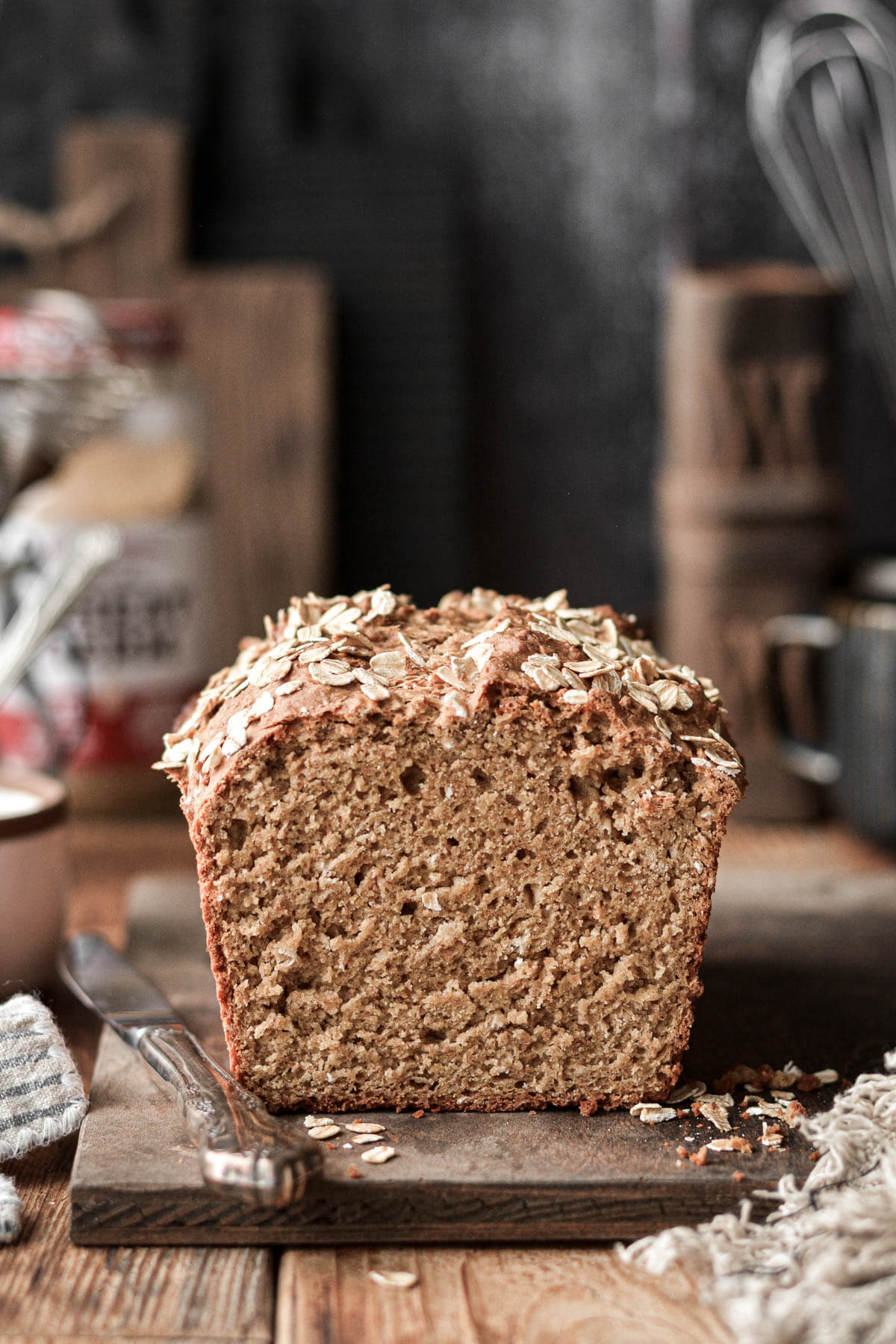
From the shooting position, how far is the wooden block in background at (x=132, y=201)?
198cm

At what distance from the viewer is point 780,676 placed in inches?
71.7

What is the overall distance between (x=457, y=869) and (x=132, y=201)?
1305mm

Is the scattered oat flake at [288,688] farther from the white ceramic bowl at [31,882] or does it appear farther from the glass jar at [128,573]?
the glass jar at [128,573]

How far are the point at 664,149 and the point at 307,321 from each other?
56 cm

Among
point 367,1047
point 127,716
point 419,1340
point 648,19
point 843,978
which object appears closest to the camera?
point 419,1340

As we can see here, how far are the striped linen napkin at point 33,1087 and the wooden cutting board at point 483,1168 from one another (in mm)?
23

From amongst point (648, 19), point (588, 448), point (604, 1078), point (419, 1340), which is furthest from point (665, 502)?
point (419, 1340)

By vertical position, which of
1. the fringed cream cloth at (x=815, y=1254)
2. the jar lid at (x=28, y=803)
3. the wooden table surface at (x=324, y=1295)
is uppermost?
the jar lid at (x=28, y=803)

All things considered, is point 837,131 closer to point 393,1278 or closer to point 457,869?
point 457,869

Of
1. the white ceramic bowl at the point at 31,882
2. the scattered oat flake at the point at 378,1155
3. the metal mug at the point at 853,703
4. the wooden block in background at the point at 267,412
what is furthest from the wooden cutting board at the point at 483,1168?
the wooden block in background at the point at 267,412

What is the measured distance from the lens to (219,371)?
2062 mm

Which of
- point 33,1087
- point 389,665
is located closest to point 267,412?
point 389,665

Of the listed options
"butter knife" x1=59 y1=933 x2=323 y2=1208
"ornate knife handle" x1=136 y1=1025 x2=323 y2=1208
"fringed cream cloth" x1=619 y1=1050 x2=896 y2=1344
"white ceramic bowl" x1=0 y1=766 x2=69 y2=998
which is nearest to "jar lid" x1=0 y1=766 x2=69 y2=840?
"white ceramic bowl" x1=0 y1=766 x2=69 y2=998

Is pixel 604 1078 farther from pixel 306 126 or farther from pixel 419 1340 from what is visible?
pixel 306 126
